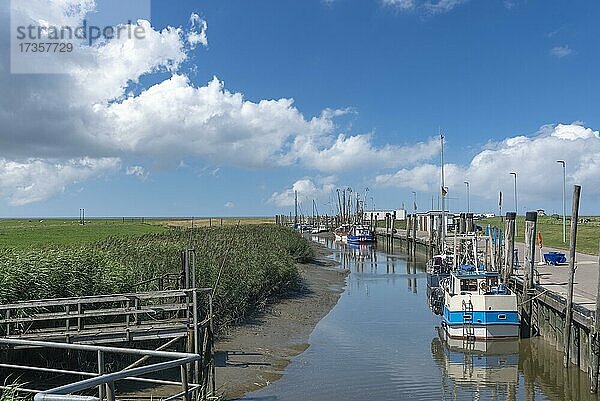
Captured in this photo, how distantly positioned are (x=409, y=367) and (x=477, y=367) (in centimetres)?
267

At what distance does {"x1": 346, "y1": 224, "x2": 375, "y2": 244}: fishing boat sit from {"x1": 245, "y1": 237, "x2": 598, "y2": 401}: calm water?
6422 cm

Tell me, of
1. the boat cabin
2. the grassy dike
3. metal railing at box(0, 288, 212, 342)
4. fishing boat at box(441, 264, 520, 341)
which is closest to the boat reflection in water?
fishing boat at box(441, 264, 520, 341)

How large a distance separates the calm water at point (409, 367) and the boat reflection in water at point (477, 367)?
0.11ft

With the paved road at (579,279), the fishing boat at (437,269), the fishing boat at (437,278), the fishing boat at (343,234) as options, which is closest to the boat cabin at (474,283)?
the paved road at (579,279)

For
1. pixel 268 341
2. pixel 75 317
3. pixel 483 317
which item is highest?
pixel 75 317

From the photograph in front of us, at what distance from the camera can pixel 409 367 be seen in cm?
2317

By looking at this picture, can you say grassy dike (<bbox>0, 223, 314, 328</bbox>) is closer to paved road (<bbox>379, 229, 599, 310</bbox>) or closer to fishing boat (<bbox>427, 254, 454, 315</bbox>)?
fishing boat (<bbox>427, 254, 454, 315</bbox>)

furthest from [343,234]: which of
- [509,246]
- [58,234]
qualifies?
[509,246]

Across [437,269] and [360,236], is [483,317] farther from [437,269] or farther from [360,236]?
[360,236]

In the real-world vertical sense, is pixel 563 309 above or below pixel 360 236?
below

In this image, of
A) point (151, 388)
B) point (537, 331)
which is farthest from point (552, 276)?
point (151, 388)

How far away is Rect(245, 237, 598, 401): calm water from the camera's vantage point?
19.9m

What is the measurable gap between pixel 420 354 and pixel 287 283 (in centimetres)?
1408

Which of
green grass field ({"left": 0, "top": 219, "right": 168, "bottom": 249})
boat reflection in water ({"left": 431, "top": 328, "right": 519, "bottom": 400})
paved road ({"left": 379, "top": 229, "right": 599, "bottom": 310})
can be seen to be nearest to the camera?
boat reflection in water ({"left": 431, "top": 328, "right": 519, "bottom": 400})
